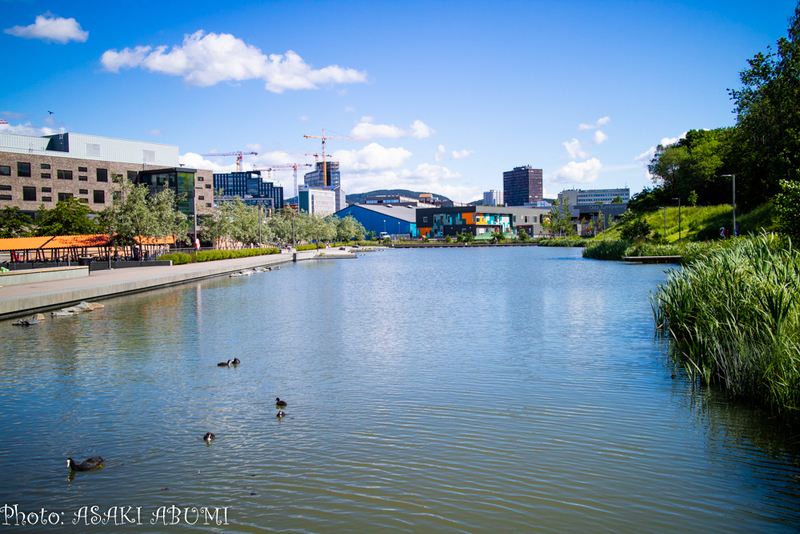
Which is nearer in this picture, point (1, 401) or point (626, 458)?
point (626, 458)

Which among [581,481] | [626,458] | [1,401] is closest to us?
[581,481]

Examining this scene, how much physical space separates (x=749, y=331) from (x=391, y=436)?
6277 millimetres

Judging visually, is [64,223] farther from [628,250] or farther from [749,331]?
[749,331]

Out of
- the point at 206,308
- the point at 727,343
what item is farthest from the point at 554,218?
the point at 727,343

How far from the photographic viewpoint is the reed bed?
7691 millimetres

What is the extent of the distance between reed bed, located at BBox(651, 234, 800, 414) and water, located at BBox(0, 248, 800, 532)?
1.70 feet

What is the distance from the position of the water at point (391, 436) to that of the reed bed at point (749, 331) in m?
0.52

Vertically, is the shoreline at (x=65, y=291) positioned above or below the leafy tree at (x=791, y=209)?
below

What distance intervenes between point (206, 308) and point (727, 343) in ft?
56.6

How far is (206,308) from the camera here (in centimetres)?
2094

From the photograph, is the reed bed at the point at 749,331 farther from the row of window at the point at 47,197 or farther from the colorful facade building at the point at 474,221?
the colorful facade building at the point at 474,221

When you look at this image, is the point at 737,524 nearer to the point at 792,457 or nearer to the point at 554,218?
the point at 792,457

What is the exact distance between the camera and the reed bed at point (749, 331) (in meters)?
7.69

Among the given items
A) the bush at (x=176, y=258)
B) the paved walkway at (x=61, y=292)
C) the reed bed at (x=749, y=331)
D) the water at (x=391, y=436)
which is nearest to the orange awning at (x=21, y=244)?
the bush at (x=176, y=258)
